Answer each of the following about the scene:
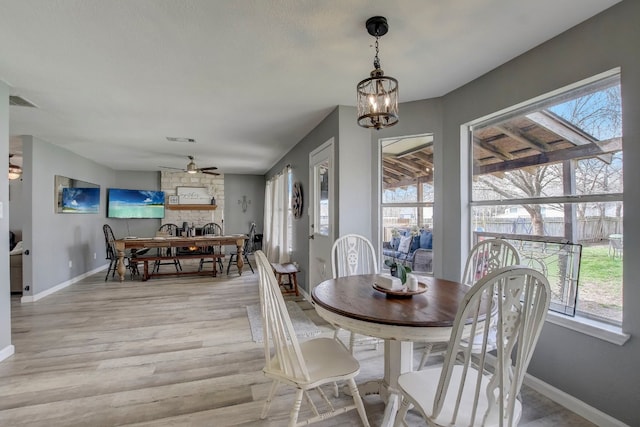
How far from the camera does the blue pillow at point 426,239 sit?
316cm

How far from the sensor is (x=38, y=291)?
429cm

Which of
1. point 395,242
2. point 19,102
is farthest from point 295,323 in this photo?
point 19,102

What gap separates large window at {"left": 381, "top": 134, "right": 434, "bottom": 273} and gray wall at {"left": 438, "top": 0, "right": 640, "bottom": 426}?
89 centimetres

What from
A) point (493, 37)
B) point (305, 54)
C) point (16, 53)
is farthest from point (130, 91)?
point (493, 37)

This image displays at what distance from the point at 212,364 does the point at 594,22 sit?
3530 millimetres

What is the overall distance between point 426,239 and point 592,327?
5.07 ft

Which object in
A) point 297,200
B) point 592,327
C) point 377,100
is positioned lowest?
point 592,327

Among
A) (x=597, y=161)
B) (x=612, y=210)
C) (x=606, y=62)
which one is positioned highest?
(x=606, y=62)

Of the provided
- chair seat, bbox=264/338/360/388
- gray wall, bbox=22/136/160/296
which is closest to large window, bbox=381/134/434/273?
chair seat, bbox=264/338/360/388

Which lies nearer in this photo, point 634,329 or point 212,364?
point 634,329

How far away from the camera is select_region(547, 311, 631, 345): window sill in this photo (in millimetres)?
1665

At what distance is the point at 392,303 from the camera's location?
5.08ft

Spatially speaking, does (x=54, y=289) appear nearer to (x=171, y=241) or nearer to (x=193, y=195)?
(x=171, y=241)

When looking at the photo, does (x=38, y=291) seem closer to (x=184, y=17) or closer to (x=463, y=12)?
(x=184, y=17)
